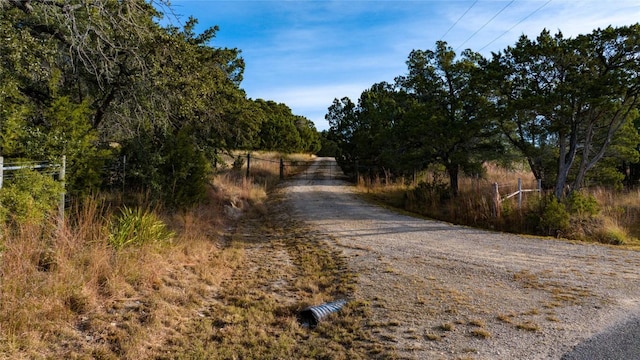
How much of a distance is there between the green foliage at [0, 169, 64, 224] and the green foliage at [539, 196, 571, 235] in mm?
9611

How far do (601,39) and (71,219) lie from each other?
12.1 meters

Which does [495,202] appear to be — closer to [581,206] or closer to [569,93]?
[581,206]

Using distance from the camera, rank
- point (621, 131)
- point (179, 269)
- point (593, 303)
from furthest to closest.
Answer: point (621, 131) < point (179, 269) < point (593, 303)

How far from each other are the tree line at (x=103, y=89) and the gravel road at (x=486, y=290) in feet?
13.2

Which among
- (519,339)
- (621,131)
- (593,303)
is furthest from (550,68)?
(519,339)

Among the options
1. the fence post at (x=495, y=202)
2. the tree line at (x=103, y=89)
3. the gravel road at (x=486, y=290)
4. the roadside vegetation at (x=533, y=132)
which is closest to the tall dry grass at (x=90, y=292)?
the tree line at (x=103, y=89)

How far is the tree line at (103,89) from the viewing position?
5.08 metres

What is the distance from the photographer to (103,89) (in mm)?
6496

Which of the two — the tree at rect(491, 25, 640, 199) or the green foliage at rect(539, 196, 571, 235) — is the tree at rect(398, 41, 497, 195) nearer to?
the tree at rect(491, 25, 640, 199)

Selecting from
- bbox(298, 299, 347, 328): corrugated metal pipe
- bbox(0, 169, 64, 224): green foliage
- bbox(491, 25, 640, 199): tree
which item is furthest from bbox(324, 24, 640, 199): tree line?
bbox(0, 169, 64, 224): green foliage

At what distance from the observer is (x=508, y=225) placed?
32.2 feet

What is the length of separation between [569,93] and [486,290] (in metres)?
7.24

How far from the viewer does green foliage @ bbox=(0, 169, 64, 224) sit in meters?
4.29

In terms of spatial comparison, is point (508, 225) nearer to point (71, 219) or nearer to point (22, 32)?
point (71, 219)
